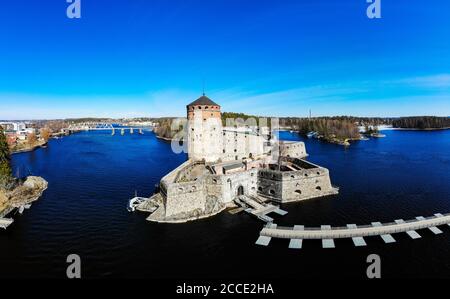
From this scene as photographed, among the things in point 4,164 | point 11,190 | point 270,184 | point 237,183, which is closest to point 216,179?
point 237,183

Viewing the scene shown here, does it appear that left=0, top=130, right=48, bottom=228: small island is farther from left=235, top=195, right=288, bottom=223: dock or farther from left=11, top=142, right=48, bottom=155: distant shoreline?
left=11, top=142, right=48, bottom=155: distant shoreline

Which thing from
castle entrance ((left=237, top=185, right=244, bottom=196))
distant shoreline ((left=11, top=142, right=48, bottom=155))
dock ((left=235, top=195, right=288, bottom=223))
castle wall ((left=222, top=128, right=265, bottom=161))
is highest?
castle wall ((left=222, top=128, right=265, bottom=161))

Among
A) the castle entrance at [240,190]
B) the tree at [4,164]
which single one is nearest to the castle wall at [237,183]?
the castle entrance at [240,190]

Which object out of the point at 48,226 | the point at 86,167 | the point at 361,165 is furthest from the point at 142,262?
the point at 361,165

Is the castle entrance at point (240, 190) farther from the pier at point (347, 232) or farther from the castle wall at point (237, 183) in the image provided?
the pier at point (347, 232)

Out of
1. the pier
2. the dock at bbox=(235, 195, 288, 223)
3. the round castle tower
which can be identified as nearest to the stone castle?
the round castle tower

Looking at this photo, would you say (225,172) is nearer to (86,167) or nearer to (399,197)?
(399,197)
